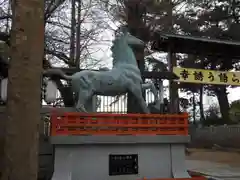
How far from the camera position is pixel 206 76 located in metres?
10.9

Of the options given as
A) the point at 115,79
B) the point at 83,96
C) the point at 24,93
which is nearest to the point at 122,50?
the point at 115,79

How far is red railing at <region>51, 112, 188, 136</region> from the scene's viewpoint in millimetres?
5668

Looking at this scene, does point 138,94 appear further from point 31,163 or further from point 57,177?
point 31,163

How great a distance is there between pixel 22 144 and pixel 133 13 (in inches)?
411

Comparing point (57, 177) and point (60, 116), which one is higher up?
point (60, 116)

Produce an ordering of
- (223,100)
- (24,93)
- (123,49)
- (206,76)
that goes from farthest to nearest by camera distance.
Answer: (223,100) → (206,76) → (123,49) → (24,93)

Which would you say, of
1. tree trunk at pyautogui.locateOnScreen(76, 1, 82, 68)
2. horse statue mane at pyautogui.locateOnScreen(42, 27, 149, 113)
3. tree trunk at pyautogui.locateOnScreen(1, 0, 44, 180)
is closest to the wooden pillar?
tree trunk at pyautogui.locateOnScreen(76, 1, 82, 68)

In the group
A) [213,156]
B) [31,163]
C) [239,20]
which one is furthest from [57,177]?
[239,20]

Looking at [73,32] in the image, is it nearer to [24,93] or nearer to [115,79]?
[115,79]

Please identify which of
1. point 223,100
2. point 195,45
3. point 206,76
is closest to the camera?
point 206,76

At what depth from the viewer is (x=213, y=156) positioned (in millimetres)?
13617

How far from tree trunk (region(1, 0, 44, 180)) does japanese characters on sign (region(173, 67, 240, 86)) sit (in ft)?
26.5

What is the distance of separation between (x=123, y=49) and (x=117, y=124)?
191 cm

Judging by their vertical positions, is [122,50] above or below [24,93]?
above
